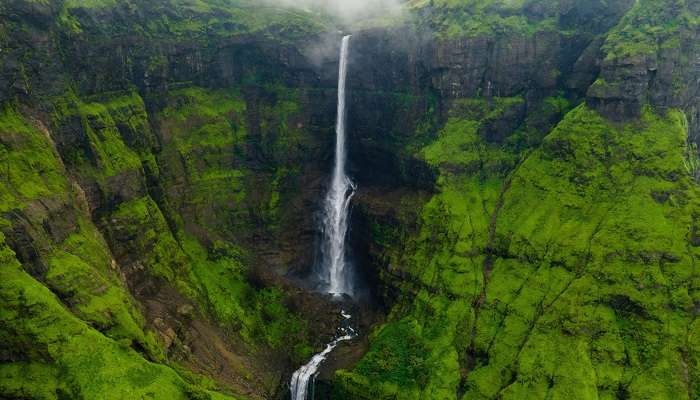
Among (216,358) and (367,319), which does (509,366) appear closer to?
(367,319)

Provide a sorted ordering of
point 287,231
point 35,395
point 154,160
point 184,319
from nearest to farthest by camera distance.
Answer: point 35,395 → point 184,319 → point 154,160 → point 287,231

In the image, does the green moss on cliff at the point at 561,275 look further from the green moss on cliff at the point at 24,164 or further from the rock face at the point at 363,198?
the green moss on cliff at the point at 24,164

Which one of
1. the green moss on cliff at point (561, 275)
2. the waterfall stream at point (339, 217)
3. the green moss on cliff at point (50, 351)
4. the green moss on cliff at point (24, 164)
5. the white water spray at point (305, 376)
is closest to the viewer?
the green moss on cliff at point (50, 351)

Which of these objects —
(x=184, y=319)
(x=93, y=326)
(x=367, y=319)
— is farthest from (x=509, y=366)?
(x=93, y=326)

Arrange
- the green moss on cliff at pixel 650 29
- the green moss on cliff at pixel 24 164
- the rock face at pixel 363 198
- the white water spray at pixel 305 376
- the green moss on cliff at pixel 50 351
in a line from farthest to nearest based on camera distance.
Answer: the green moss on cliff at pixel 650 29 → the white water spray at pixel 305 376 → the rock face at pixel 363 198 → the green moss on cliff at pixel 24 164 → the green moss on cliff at pixel 50 351

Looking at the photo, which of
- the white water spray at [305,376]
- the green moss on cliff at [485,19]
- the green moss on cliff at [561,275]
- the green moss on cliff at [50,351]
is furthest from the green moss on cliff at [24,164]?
the green moss on cliff at [485,19]

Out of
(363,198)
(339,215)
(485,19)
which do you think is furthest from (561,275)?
(485,19)
